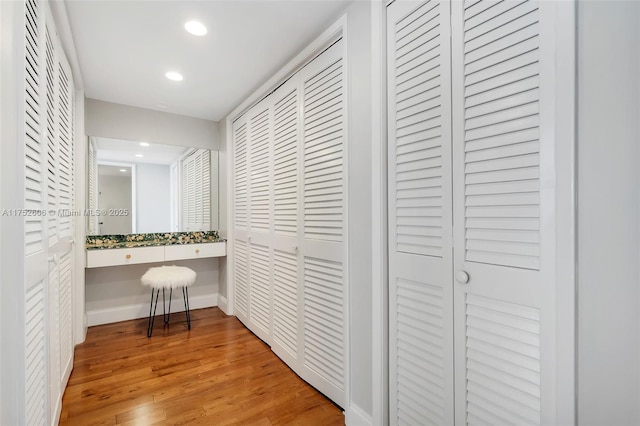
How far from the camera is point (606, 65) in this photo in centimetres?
84

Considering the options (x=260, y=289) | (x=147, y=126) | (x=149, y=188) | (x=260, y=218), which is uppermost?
(x=147, y=126)

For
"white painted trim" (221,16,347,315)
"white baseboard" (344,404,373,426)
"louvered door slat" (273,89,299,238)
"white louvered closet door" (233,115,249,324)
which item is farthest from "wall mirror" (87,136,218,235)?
"white baseboard" (344,404,373,426)

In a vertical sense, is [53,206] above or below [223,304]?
above

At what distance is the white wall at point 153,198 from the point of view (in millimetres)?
3553

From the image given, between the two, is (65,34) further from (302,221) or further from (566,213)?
(566,213)

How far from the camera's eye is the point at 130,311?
353 centimetres

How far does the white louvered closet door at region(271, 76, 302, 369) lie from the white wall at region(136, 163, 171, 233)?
5.67ft

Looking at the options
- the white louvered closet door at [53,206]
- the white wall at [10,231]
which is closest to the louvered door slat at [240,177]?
the white louvered closet door at [53,206]

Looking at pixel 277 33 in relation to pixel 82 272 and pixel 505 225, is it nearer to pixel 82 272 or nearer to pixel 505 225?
pixel 505 225

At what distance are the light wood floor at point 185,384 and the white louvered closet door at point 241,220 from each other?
0.41 meters

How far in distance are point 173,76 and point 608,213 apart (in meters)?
2.88

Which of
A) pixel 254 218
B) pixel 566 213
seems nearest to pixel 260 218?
pixel 254 218

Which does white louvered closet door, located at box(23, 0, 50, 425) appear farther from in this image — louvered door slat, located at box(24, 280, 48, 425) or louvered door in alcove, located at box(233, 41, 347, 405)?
louvered door in alcove, located at box(233, 41, 347, 405)

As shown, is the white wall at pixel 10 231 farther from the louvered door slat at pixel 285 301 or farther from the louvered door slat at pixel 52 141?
the louvered door slat at pixel 285 301
